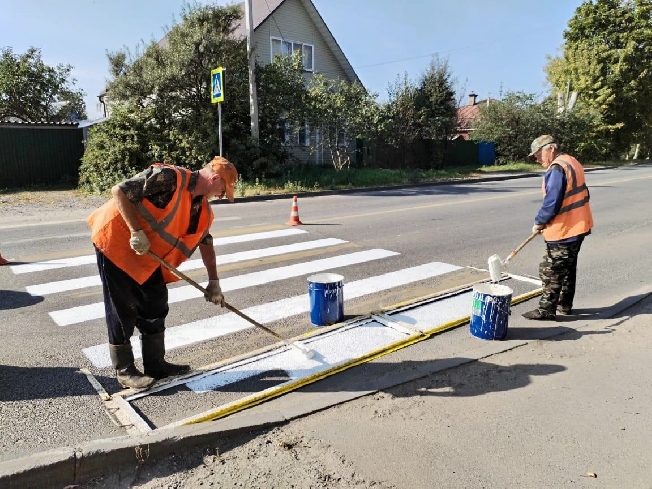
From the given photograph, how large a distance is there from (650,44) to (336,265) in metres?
45.4

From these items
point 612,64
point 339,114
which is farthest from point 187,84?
point 612,64

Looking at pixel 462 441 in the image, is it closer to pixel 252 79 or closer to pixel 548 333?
pixel 548 333

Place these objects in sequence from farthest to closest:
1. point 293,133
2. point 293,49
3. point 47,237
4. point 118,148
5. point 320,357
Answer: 1. point 293,49
2. point 293,133
3. point 118,148
4. point 47,237
5. point 320,357

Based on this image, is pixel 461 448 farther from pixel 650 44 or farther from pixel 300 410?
pixel 650 44

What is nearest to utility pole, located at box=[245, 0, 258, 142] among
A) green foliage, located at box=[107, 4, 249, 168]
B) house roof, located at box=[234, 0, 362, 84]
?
green foliage, located at box=[107, 4, 249, 168]

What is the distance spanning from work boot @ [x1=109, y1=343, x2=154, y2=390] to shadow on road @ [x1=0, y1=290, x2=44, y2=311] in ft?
8.27

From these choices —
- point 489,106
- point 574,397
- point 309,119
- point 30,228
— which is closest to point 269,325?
point 574,397

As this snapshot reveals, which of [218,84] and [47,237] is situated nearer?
[47,237]

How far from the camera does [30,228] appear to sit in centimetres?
999

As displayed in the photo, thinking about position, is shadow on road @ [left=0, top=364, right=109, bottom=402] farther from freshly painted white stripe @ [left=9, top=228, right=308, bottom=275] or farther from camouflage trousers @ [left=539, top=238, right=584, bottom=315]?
camouflage trousers @ [left=539, top=238, right=584, bottom=315]

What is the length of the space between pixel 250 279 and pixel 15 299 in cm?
271

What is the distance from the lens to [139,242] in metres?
3.15

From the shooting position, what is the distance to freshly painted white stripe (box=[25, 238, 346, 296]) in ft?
19.5

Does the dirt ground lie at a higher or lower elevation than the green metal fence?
lower
